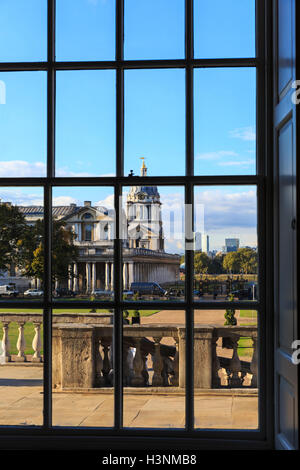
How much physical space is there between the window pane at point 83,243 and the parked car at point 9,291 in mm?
205

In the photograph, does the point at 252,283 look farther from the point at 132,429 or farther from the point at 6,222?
the point at 6,222

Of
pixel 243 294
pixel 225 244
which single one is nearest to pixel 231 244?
pixel 225 244

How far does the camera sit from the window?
8.41 feet

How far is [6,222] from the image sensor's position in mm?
2744

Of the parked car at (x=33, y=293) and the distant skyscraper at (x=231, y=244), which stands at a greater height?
the distant skyscraper at (x=231, y=244)

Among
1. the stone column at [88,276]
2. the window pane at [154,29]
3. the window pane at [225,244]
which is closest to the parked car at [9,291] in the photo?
the stone column at [88,276]

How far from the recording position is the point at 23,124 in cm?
271

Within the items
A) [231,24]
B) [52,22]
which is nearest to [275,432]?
[231,24]

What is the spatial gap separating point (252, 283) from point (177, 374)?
590 millimetres

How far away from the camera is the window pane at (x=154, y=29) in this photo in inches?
104

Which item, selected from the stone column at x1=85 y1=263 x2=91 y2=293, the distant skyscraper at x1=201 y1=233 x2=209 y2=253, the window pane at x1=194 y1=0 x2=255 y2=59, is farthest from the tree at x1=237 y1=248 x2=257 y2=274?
the window pane at x1=194 y1=0 x2=255 y2=59

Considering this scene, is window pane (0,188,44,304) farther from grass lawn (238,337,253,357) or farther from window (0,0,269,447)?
grass lawn (238,337,253,357)

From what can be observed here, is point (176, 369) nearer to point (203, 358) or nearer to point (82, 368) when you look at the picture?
point (203, 358)

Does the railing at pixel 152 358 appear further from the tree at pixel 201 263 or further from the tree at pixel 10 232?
the tree at pixel 10 232
